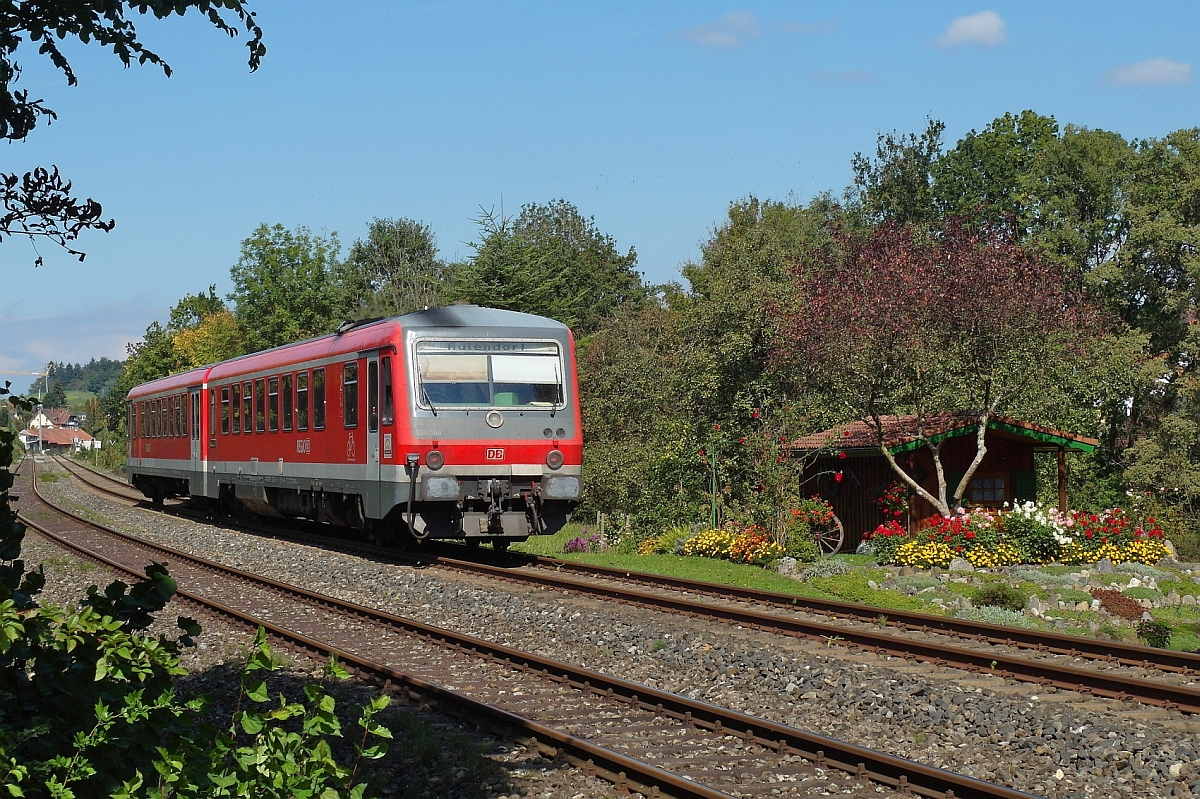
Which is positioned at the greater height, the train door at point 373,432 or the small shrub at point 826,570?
the train door at point 373,432

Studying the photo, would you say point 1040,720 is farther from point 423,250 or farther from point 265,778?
point 423,250

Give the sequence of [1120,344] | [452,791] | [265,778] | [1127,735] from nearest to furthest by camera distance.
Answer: [265,778] < [452,791] < [1127,735] < [1120,344]

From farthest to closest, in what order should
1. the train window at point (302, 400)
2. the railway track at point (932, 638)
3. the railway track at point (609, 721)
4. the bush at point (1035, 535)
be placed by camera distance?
1. the train window at point (302, 400)
2. the bush at point (1035, 535)
3. the railway track at point (932, 638)
4. the railway track at point (609, 721)

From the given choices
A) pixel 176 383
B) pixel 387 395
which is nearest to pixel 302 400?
pixel 387 395

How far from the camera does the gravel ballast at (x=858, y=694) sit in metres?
7.23

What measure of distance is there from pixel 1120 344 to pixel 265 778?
1377 inches

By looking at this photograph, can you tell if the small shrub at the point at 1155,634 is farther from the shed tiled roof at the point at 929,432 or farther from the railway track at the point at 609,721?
the shed tiled roof at the point at 929,432

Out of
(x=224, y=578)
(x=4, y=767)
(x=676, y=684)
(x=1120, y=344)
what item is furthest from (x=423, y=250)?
(x=4, y=767)

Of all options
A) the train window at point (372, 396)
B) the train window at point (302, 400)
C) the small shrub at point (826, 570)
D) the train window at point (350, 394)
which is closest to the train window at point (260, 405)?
the train window at point (302, 400)

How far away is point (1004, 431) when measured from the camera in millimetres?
21984

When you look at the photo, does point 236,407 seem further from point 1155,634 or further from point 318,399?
point 1155,634

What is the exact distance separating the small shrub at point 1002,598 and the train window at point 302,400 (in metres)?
11.2

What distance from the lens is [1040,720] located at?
8.12 m

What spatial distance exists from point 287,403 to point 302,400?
36.2 inches
